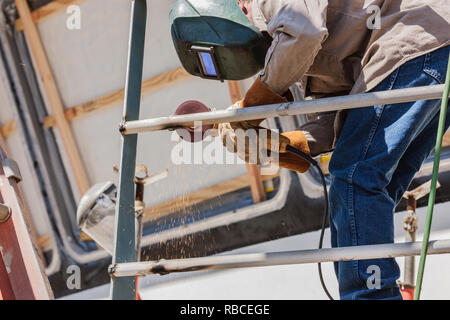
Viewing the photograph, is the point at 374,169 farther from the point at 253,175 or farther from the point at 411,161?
the point at 253,175

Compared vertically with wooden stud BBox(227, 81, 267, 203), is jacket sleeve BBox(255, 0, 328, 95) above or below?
above

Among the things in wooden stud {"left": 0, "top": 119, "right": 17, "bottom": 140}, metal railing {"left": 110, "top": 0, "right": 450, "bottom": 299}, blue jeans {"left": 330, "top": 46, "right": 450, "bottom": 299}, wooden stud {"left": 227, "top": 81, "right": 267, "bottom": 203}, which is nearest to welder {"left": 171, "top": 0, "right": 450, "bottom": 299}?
blue jeans {"left": 330, "top": 46, "right": 450, "bottom": 299}

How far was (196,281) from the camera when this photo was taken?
10.5ft

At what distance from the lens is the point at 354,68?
1.48 metres

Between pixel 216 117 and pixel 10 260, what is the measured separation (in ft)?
1.90

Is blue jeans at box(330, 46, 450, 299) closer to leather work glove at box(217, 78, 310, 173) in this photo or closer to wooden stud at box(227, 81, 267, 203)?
leather work glove at box(217, 78, 310, 173)

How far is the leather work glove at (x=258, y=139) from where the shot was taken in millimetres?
1385

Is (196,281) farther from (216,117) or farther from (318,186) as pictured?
(216,117)

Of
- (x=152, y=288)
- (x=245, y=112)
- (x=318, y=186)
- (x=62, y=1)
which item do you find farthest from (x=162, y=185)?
(x=245, y=112)

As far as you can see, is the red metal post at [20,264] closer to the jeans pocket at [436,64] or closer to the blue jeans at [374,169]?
the blue jeans at [374,169]

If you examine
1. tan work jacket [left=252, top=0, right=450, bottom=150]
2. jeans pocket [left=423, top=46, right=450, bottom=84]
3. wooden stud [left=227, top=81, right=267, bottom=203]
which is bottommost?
wooden stud [left=227, top=81, right=267, bottom=203]

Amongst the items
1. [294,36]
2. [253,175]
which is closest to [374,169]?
[294,36]

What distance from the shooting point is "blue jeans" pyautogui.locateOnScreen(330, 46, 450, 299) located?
124cm

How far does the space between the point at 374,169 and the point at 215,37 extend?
49cm
